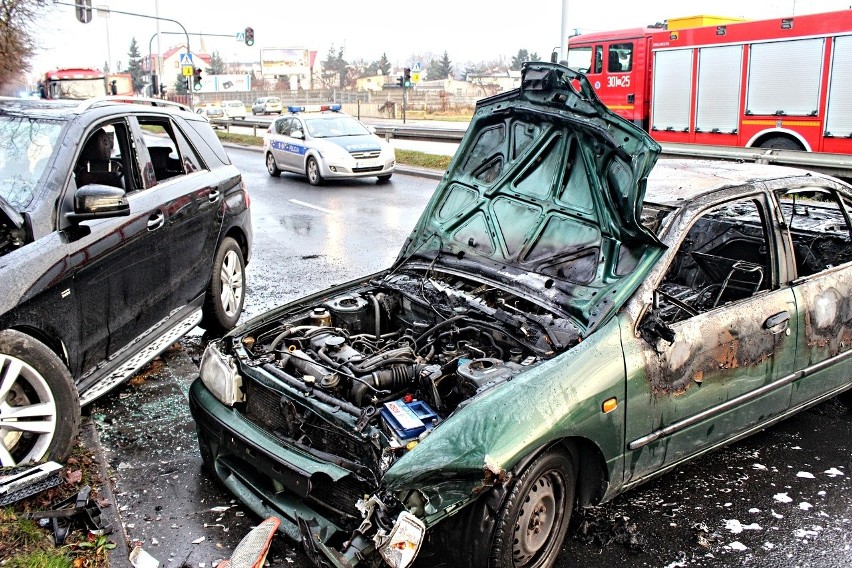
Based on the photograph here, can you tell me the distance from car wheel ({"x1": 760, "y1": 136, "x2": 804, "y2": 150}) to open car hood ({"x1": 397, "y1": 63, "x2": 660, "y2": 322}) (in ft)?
47.0

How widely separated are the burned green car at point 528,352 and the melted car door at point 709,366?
0.04 feet

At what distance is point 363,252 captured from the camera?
33.3ft

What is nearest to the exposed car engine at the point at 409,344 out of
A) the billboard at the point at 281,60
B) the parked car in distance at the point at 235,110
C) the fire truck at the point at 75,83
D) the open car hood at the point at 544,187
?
the open car hood at the point at 544,187

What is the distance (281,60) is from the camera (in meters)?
116

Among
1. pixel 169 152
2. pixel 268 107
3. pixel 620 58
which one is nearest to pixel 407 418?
pixel 169 152

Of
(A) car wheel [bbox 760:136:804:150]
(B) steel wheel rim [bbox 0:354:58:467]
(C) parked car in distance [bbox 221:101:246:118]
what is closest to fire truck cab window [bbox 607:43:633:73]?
(A) car wheel [bbox 760:136:804:150]

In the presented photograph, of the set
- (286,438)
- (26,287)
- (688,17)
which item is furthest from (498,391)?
(688,17)

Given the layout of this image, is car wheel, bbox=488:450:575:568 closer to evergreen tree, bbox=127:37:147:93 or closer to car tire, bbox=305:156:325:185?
car tire, bbox=305:156:325:185

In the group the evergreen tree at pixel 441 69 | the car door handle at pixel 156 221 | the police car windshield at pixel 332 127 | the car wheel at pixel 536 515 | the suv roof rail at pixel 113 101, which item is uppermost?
the evergreen tree at pixel 441 69

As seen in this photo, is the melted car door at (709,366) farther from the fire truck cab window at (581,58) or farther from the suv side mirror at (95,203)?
the fire truck cab window at (581,58)

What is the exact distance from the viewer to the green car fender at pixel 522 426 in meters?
2.92

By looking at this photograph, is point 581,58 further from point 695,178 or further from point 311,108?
point 695,178

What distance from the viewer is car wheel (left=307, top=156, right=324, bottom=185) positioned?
17188 millimetres

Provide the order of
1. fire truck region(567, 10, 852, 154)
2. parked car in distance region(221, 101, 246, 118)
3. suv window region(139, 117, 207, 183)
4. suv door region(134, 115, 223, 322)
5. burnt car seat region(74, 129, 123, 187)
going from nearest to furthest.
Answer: burnt car seat region(74, 129, 123, 187), suv door region(134, 115, 223, 322), suv window region(139, 117, 207, 183), fire truck region(567, 10, 852, 154), parked car in distance region(221, 101, 246, 118)
